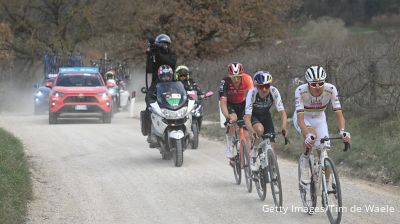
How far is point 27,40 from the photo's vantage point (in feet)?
141

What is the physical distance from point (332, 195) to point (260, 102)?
2083 millimetres

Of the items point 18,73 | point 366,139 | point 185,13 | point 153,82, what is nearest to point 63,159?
point 153,82

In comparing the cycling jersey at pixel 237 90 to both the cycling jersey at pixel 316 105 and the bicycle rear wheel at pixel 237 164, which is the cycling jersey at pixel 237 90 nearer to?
the bicycle rear wheel at pixel 237 164

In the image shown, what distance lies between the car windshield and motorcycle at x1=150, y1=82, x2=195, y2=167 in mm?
11318

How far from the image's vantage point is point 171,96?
45.1ft

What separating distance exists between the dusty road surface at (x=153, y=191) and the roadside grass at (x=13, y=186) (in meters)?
0.17

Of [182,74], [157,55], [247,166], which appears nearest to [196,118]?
[182,74]

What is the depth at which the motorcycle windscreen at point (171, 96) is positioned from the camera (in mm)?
13719

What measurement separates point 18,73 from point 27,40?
389 centimetres

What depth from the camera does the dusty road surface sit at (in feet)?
29.6

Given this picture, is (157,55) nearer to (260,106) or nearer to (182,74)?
(182,74)

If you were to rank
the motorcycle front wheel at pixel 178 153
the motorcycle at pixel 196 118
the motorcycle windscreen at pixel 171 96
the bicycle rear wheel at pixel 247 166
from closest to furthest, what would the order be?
the bicycle rear wheel at pixel 247 166 < the motorcycle front wheel at pixel 178 153 < the motorcycle windscreen at pixel 171 96 < the motorcycle at pixel 196 118

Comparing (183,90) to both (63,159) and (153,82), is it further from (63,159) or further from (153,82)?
(63,159)

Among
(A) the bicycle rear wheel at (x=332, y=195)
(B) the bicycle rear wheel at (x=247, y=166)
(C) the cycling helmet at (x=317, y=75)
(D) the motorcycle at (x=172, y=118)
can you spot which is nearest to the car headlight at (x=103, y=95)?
(D) the motorcycle at (x=172, y=118)
